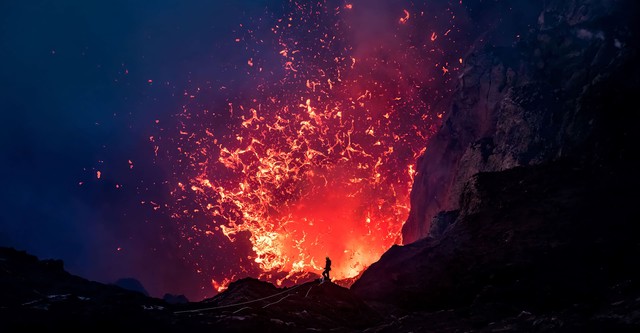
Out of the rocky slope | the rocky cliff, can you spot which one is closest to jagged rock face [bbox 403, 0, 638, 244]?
the rocky cliff

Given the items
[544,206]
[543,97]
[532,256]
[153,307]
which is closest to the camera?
[153,307]

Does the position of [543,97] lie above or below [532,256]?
above

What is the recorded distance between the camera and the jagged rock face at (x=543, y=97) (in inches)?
891

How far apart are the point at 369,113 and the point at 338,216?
14630 millimetres

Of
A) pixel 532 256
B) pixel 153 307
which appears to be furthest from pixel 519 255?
pixel 153 307

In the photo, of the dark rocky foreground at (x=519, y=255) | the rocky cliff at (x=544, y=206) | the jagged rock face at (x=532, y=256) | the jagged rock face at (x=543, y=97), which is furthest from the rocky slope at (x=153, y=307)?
the jagged rock face at (x=543, y=97)

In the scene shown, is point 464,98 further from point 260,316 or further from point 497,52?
point 260,316

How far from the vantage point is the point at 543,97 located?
86.9 feet

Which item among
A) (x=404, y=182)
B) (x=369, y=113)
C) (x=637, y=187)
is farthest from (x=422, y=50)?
(x=637, y=187)

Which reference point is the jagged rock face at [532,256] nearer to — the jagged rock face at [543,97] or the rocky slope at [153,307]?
the jagged rock face at [543,97]

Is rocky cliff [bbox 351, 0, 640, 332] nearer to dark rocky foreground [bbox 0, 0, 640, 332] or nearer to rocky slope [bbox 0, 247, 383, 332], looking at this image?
dark rocky foreground [bbox 0, 0, 640, 332]

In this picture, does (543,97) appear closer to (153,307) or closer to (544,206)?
(544,206)

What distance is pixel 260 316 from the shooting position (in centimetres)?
1588

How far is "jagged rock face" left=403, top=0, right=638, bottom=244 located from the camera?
2262 centimetres
